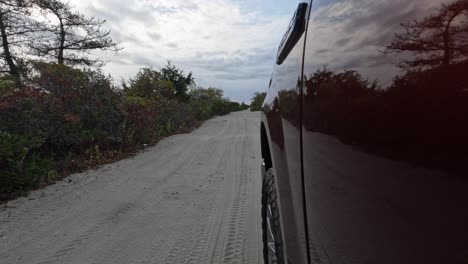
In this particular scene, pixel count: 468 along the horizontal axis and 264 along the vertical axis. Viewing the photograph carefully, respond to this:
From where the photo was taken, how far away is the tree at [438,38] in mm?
728

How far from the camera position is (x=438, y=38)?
30.4 inches

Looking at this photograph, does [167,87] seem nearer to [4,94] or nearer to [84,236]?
[4,94]

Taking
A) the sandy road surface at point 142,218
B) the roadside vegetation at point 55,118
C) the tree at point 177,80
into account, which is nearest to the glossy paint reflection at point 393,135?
the sandy road surface at point 142,218

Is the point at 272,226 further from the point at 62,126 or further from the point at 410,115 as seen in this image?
the point at 62,126

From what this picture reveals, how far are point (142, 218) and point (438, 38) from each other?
14.7 feet

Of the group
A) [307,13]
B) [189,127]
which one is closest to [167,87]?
[189,127]

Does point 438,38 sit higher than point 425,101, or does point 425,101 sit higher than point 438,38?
point 438,38

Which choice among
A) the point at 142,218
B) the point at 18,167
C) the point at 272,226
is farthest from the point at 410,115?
the point at 18,167

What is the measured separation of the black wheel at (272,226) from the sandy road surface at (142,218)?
100cm

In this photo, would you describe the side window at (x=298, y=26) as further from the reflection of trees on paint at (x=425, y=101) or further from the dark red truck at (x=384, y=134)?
the reflection of trees on paint at (x=425, y=101)

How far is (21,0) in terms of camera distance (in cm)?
1416

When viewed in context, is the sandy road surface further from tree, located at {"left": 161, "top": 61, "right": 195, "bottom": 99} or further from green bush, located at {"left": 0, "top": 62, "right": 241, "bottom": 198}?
tree, located at {"left": 161, "top": 61, "right": 195, "bottom": 99}

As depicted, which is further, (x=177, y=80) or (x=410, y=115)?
(x=177, y=80)

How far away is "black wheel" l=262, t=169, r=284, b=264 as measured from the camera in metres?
2.10
